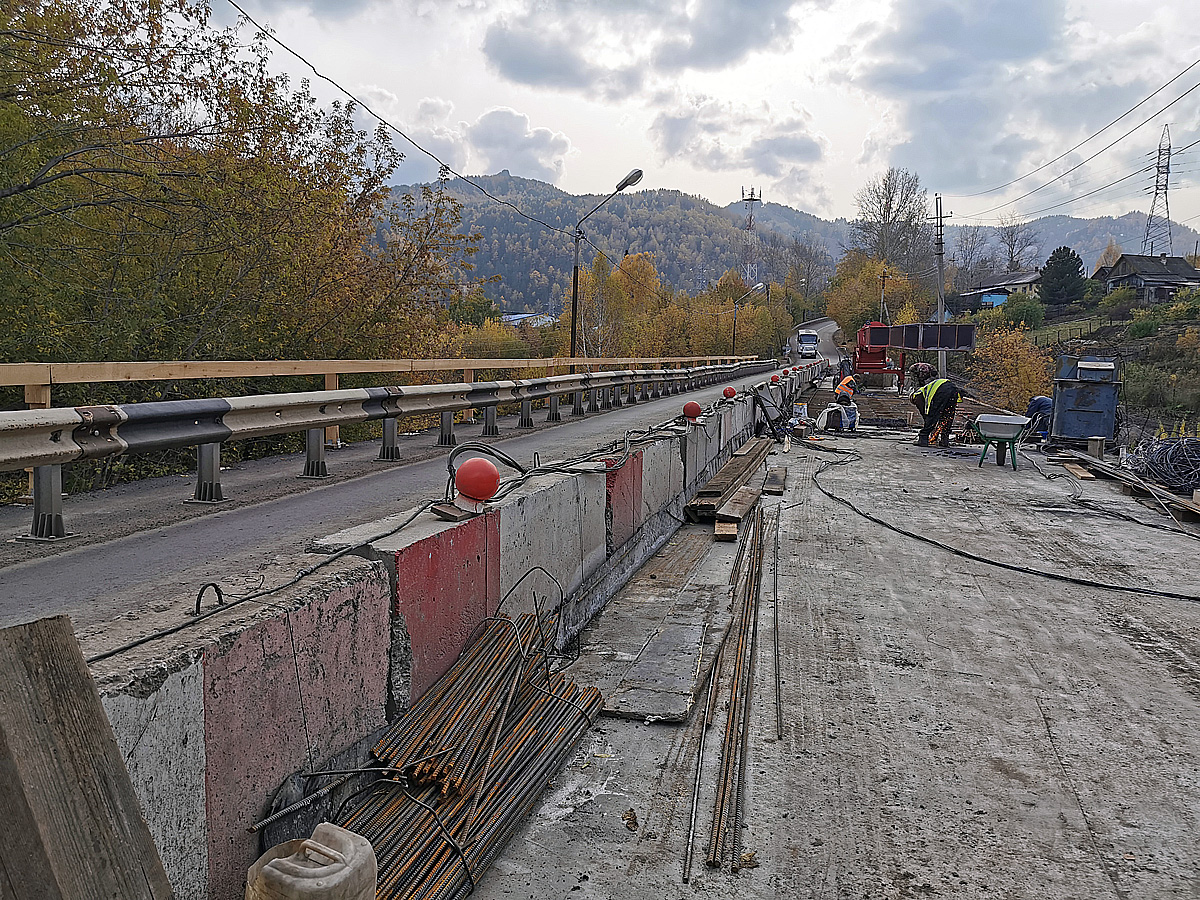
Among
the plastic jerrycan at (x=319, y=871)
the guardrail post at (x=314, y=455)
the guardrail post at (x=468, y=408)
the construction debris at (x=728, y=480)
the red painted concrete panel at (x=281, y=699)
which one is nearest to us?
the plastic jerrycan at (x=319, y=871)

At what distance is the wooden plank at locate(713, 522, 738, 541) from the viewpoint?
30.7 feet

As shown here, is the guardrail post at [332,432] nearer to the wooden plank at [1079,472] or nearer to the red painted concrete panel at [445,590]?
the red painted concrete panel at [445,590]

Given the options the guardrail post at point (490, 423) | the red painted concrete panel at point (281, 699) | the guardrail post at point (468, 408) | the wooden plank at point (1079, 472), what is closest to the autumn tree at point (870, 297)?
the wooden plank at point (1079, 472)

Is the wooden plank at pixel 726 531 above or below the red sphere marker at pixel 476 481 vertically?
below

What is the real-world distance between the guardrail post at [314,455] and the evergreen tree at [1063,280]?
90.8 m

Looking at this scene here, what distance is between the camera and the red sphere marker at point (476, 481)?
429cm

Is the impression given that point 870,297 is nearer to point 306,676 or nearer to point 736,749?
point 736,749

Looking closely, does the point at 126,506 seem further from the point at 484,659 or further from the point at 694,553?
the point at 694,553

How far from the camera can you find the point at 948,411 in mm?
18734

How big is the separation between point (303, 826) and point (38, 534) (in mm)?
3311

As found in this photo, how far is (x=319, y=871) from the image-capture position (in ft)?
7.05

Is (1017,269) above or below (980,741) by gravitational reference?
above

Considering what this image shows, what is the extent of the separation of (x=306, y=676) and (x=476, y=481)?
1553 millimetres

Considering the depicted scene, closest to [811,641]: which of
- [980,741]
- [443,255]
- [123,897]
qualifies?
[980,741]
